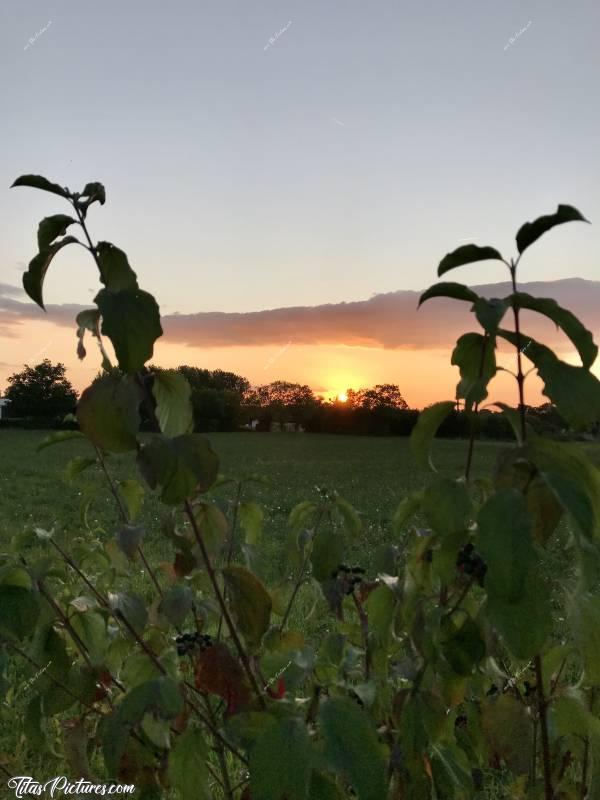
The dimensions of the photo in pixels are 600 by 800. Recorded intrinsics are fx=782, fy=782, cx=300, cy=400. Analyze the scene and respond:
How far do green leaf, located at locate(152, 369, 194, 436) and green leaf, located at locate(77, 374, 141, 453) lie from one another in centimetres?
15

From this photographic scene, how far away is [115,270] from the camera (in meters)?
1.56

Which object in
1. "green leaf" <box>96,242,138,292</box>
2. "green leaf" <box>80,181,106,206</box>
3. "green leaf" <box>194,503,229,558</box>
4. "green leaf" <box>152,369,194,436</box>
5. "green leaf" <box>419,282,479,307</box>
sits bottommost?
"green leaf" <box>194,503,229,558</box>

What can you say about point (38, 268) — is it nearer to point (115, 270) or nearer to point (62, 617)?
point (115, 270)

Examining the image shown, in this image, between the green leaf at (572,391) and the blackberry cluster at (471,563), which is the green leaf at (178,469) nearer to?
the blackberry cluster at (471,563)

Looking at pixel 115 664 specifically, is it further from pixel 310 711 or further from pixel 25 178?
pixel 25 178

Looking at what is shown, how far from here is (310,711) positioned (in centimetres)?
174

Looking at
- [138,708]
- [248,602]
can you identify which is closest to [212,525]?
[248,602]

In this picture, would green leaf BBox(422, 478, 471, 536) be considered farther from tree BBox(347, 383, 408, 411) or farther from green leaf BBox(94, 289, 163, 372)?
tree BBox(347, 383, 408, 411)

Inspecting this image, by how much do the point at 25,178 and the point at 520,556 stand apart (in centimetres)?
116

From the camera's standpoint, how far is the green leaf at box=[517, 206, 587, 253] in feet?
4.17

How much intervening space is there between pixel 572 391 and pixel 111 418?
0.83m

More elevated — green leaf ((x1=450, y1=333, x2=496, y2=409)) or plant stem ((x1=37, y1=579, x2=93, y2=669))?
green leaf ((x1=450, y1=333, x2=496, y2=409))

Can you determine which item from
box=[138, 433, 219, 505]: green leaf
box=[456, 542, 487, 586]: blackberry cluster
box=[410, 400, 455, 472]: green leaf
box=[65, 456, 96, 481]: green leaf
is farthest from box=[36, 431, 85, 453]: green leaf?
box=[456, 542, 487, 586]: blackberry cluster

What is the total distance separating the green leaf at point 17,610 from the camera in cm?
172
